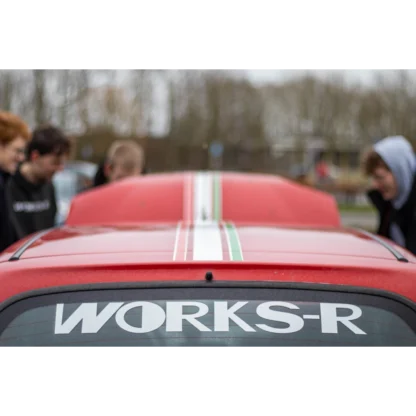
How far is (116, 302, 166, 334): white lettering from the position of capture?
2174 mm

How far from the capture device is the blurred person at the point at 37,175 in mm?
5914

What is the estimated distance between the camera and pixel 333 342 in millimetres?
2180

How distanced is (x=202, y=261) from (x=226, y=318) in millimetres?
220

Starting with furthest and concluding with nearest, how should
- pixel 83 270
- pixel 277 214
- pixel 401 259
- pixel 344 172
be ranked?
1. pixel 344 172
2. pixel 277 214
3. pixel 401 259
4. pixel 83 270

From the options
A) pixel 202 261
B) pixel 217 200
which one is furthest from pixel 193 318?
pixel 217 200

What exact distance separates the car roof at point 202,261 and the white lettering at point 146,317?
0.09 m

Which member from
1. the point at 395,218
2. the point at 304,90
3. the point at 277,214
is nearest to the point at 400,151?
the point at 395,218

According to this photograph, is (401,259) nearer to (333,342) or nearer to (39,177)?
(333,342)

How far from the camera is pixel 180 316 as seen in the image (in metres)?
2.18

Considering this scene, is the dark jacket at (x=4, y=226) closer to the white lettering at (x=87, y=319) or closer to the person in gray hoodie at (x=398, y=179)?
the person in gray hoodie at (x=398, y=179)

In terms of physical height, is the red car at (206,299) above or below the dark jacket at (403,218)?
above

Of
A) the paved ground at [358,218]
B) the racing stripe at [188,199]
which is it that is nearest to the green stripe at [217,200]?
the racing stripe at [188,199]

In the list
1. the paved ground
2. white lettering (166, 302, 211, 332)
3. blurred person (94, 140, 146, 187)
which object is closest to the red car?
white lettering (166, 302, 211, 332)
